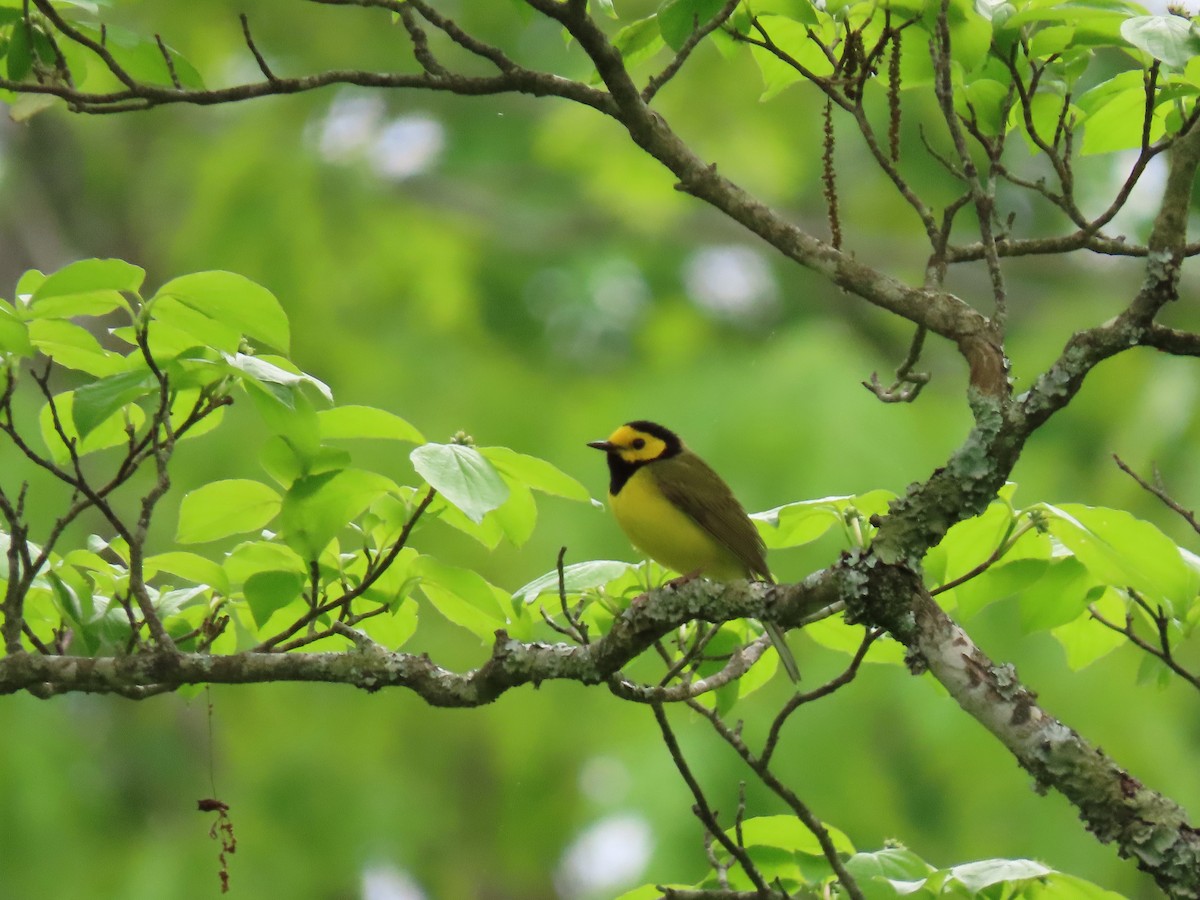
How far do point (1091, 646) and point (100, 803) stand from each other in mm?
7562

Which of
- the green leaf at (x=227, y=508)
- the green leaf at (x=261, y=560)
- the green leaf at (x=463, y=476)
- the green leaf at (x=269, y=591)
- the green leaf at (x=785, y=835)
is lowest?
the green leaf at (x=785, y=835)

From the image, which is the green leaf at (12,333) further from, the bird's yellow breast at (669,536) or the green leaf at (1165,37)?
the bird's yellow breast at (669,536)

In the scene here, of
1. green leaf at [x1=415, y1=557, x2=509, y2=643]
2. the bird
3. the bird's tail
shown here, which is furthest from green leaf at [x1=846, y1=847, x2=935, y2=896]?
the bird

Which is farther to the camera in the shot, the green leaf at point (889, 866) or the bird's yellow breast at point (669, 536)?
the bird's yellow breast at point (669, 536)

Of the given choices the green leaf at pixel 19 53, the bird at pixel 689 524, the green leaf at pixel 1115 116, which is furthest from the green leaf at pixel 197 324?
the bird at pixel 689 524

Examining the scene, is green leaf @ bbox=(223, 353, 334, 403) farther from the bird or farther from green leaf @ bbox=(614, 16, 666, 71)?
the bird

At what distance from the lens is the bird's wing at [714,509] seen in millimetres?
4203

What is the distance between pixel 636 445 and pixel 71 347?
2.45 m

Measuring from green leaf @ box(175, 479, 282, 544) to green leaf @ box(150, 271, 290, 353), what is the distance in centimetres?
39

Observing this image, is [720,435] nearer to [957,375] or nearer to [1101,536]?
[957,375]

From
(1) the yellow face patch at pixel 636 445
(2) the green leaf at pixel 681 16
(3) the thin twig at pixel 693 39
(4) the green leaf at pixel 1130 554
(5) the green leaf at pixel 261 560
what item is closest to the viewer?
(4) the green leaf at pixel 1130 554

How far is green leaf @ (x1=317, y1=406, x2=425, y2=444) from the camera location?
250 cm

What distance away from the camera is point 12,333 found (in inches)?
92.5

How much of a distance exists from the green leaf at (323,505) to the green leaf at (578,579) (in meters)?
0.37
